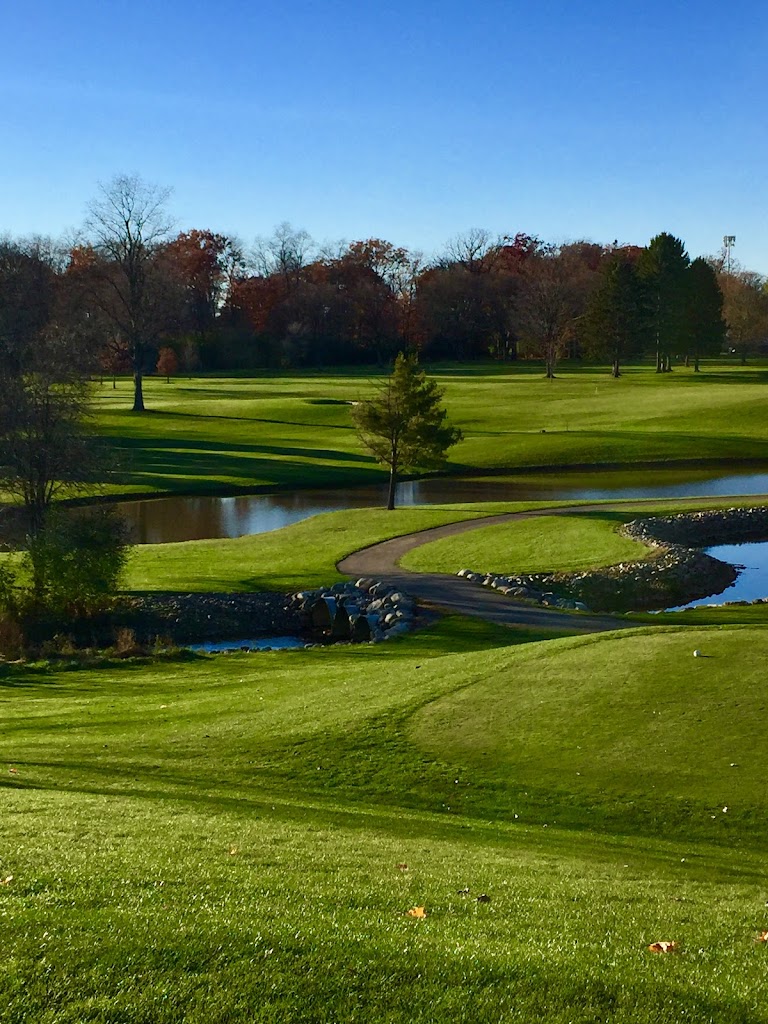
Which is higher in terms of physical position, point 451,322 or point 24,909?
point 451,322

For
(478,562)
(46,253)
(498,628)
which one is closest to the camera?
(498,628)

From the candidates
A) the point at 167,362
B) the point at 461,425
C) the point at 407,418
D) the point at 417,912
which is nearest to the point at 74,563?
the point at 407,418

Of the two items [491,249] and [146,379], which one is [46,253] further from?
[491,249]

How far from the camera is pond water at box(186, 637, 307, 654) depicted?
102 ft

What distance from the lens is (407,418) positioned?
48.1 meters

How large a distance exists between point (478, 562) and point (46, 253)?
10708cm

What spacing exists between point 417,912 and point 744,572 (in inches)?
1323

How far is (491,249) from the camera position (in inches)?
6624

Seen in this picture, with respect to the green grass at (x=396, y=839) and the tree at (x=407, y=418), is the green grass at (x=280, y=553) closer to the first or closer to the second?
the tree at (x=407, y=418)

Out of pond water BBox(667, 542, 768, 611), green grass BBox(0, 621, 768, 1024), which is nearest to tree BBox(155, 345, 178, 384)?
pond water BBox(667, 542, 768, 611)

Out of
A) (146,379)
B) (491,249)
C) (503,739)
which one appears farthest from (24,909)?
(491,249)

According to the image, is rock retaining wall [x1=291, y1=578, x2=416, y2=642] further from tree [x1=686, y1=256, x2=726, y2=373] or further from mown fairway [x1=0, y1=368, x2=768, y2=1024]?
tree [x1=686, y1=256, x2=726, y2=373]

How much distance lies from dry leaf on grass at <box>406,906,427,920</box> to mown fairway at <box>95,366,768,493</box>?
158 ft

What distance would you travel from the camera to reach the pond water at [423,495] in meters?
51.6
